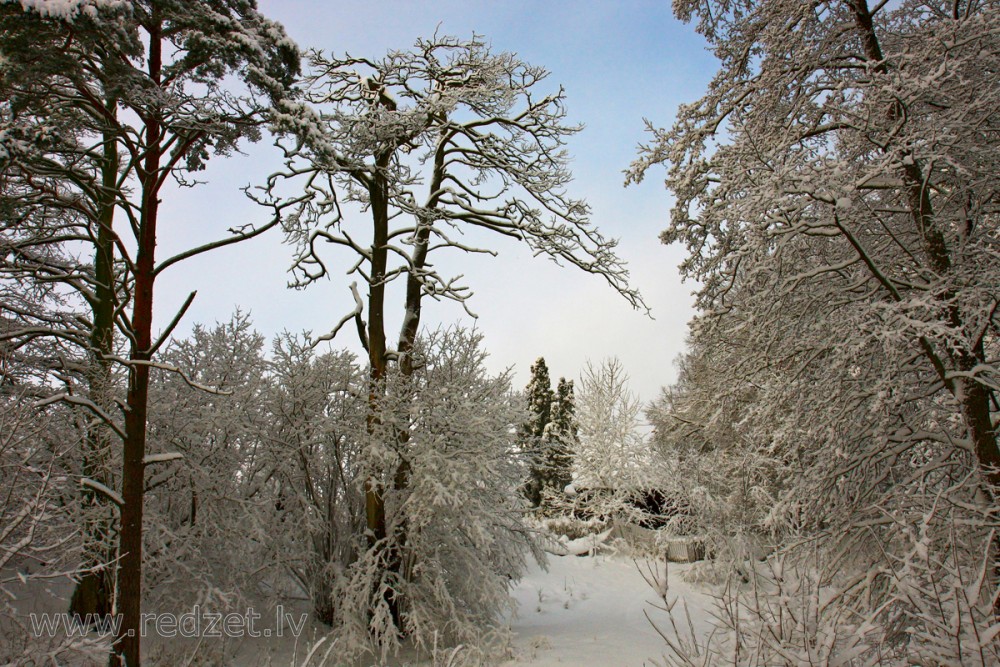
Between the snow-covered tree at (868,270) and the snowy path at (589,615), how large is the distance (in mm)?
2176

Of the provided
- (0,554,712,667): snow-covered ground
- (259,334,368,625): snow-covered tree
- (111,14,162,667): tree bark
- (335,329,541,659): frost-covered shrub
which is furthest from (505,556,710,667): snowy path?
(111,14,162,667): tree bark

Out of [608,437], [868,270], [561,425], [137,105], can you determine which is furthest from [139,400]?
[561,425]

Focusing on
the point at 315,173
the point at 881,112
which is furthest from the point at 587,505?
the point at 881,112

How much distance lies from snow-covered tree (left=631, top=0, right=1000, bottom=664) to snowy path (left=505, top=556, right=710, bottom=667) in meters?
2.18

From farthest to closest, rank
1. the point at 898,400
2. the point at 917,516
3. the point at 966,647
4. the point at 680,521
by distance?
the point at 680,521 < the point at 898,400 < the point at 917,516 < the point at 966,647

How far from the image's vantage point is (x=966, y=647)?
8.59 ft

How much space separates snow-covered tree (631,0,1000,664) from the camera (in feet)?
18.2

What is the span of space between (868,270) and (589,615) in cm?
903

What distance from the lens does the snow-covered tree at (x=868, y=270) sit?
5.55 meters

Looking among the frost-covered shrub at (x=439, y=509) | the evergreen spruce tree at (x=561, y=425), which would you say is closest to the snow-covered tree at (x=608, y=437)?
the evergreen spruce tree at (x=561, y=425)

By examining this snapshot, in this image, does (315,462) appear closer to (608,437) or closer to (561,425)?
(608,437)

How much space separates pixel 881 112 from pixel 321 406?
364 inches

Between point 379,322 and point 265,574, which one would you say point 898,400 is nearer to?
point 379,322

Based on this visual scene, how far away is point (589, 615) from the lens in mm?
12367
